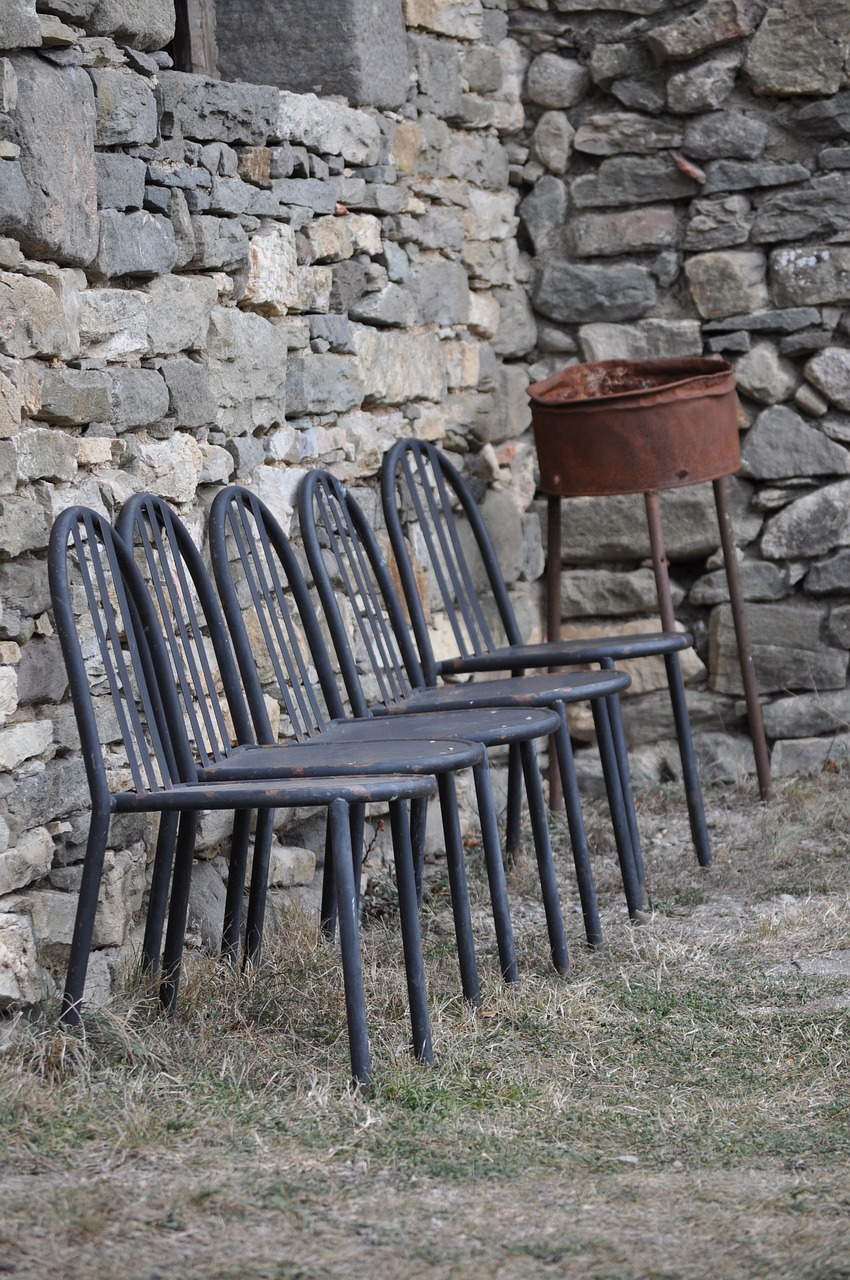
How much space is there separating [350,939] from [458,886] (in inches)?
15.1

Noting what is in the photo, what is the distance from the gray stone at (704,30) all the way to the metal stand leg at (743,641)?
3.82 feet

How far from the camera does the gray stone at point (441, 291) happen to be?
12.3ft

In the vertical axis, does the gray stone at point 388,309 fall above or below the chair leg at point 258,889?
above

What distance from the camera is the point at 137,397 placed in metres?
2.61

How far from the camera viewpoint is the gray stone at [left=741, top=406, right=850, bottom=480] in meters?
4.17

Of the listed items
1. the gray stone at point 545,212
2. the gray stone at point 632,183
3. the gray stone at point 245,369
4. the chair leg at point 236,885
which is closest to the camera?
the chair leg at point 236,885

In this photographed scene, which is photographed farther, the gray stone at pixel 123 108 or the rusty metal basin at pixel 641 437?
the rusty metal basin at pixel 641 437

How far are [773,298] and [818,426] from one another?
0.37 m

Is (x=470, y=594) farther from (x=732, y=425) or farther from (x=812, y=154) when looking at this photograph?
(x=812, y=154)

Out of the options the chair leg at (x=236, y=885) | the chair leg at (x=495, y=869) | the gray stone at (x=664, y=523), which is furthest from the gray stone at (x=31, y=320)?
the gray stone at (x=664, y=523)

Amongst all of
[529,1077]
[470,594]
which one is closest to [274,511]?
[470,594]

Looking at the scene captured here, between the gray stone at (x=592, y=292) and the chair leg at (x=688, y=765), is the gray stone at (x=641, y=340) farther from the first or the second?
the chair leg at (x=688, y=765)

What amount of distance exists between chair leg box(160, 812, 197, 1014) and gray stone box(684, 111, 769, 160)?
8.51 feet

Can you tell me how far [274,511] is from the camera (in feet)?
10.2
